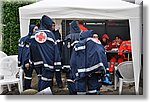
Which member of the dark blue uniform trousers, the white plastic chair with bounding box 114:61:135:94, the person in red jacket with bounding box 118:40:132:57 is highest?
the person in red jacket with bounding box 118:40:132:57

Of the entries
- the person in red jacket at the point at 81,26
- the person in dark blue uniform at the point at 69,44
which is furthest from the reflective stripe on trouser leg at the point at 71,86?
the person in red jacket at the point at 81,26

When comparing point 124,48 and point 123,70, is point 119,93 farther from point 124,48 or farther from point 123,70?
point 124,48

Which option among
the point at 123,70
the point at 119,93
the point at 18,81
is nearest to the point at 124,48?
the point at 123,70

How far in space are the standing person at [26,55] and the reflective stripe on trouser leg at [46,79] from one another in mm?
104

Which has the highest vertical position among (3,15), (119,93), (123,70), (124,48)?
(3,15)

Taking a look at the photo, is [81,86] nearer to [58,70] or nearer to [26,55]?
[58,70]

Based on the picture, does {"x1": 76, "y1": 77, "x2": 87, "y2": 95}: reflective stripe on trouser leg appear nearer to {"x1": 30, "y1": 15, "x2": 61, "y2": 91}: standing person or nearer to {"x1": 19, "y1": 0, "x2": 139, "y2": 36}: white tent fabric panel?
{"x1": 30, "y1": 15, "x2": 61, "y2": 91}: standing person

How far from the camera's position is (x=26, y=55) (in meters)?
2.71

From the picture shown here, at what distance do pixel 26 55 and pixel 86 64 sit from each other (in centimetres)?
52

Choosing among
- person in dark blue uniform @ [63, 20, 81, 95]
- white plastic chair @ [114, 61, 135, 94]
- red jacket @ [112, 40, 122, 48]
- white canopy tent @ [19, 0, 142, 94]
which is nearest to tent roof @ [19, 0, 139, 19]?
white canopy tent @ [19, 0, 142, 94]

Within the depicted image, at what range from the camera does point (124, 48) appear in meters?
2.70

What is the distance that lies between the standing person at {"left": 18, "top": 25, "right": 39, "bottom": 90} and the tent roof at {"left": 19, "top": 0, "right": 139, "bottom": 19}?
0.15 meters

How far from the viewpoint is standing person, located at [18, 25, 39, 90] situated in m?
2.71

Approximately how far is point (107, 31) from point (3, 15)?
35.2 inches
